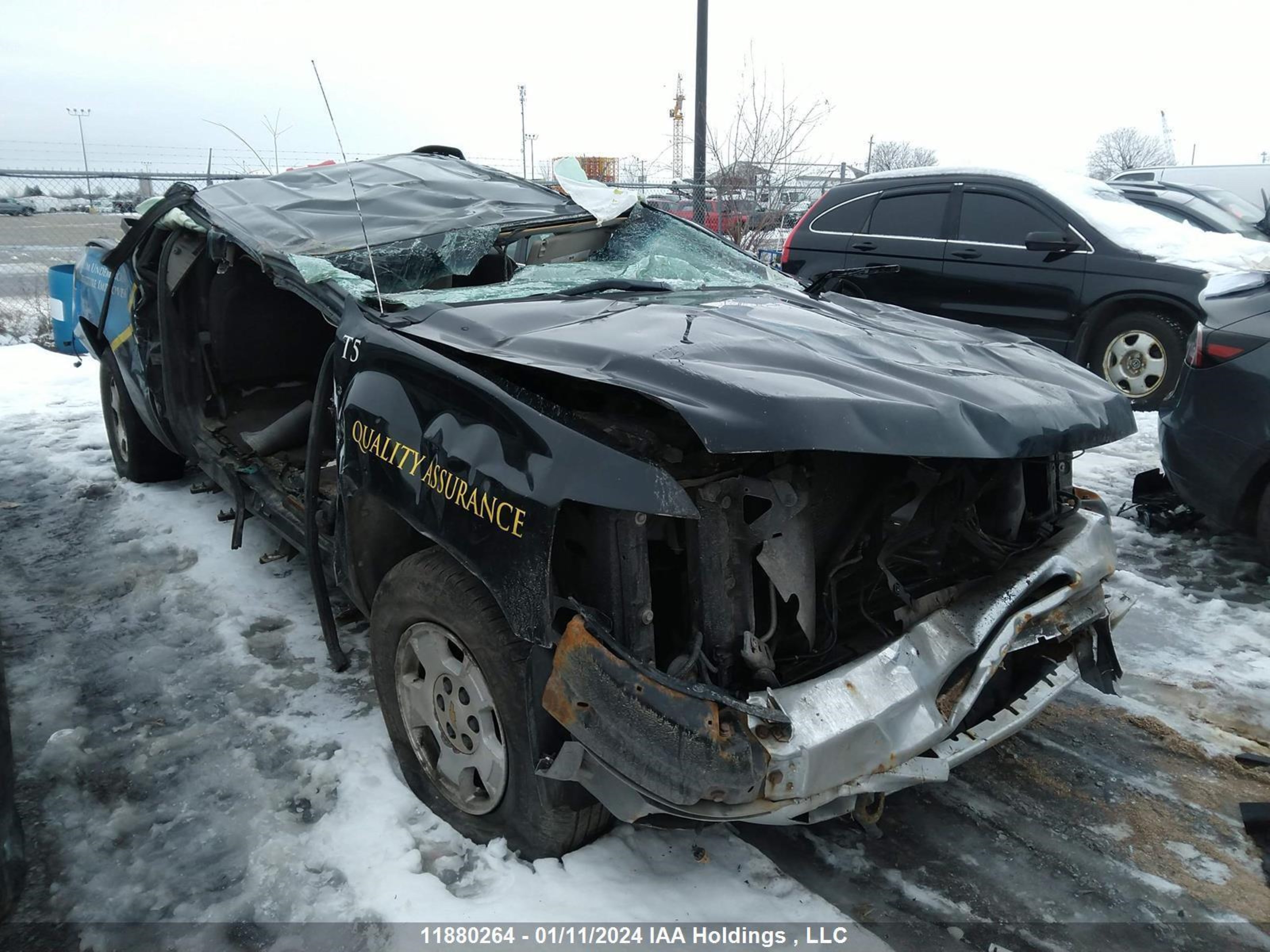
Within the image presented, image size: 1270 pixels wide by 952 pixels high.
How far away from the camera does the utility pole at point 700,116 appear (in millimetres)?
10328

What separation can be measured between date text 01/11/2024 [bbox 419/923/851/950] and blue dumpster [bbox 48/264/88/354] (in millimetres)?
5064

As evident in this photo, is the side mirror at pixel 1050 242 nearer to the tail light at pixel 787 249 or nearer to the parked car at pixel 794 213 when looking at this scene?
the tail light at pixel 787 249

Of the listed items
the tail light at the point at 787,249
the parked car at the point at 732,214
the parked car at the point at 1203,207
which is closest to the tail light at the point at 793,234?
the tail light at the point at 787,249

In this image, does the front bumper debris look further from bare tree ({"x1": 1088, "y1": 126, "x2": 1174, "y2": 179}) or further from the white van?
bare tree ({"x1": 1088, "y1": 126, "x2": 1174, "y2": 179})

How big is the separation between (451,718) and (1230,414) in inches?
141

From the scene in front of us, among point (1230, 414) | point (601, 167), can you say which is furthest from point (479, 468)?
point (601, 167)

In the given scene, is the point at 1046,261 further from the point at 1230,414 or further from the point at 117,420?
the point at 117,420

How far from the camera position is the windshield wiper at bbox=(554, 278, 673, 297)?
9.64ft

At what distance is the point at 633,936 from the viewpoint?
2.18 metres

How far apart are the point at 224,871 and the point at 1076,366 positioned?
284cm

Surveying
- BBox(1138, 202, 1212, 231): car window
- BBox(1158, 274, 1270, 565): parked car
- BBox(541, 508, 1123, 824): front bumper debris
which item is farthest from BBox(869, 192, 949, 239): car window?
BBox(541, 508, 1123, 824): front bumper debris

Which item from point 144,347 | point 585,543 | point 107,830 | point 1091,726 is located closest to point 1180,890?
point 1091,726

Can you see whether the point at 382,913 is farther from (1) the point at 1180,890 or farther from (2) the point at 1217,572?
(2) the point at 1217,572

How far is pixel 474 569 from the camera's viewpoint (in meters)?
2.13
